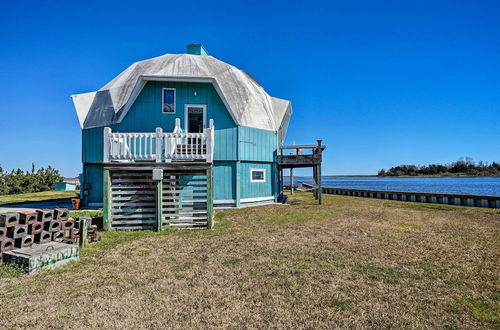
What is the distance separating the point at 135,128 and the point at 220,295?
12810mm

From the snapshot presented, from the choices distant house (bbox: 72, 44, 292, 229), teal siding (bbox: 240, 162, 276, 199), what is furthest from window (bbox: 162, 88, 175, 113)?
teal siding (bbox: 240, 162, 276, 199)

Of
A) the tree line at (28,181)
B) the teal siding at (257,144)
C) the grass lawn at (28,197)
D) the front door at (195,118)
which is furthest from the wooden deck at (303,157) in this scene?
the tree line at (28,181)

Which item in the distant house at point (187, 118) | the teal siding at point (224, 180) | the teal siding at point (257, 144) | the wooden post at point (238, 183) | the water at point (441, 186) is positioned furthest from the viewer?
the water at point (441, 186)

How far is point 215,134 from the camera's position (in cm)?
1537

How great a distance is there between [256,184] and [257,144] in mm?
2521

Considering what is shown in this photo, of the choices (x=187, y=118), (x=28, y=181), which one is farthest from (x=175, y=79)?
(x=28, y=181)

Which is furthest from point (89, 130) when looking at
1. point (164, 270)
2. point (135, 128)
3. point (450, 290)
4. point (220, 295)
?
point (450, 290)

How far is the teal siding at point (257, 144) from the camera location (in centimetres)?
1589

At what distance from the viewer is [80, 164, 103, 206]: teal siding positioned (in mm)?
15742

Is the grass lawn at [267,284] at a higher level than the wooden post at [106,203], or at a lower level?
lower

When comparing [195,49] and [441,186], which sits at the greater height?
[195,49]

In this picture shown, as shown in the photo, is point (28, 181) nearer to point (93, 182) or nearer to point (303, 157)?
point (93, 182)

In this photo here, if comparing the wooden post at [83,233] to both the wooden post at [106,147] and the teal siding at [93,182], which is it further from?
the teal siding at [93,182]

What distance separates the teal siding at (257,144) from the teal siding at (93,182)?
8417 millimetres
